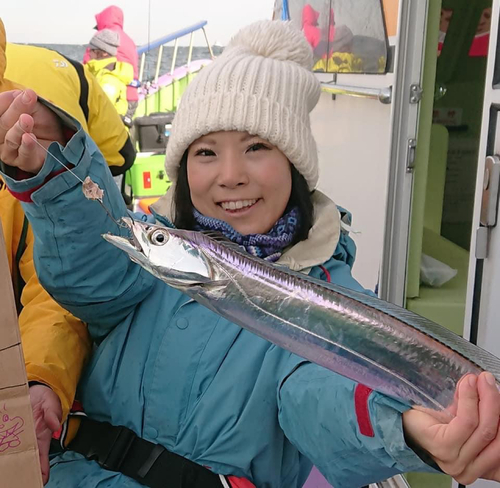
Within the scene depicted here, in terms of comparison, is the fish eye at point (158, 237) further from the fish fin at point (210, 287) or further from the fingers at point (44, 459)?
the fingers at point (44, 459)

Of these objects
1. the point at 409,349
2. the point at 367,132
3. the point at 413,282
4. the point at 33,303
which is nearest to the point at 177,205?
the point at 33,303

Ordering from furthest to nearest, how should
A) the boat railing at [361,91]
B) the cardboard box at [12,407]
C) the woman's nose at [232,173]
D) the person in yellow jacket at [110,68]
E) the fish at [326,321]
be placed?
the person in yellow jacket at [110,68] → the boat railing at [361,91] → the woman's nose at [232,173] → the fish at [326,321] → the cardboard box at [12,407]

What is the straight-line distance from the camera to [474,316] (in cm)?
198

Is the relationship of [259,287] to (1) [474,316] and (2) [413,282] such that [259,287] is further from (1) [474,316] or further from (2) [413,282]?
(2) [413,282]

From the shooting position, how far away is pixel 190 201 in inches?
65.8

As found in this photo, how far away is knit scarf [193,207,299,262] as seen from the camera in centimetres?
153

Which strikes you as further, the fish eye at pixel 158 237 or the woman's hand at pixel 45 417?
the woman's hand at pixel 45 417

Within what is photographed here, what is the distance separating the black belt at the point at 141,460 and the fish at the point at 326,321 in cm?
55

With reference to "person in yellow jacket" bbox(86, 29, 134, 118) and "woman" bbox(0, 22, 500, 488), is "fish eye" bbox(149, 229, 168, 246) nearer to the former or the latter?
"woman" bbox(0, 22, 500, 488)

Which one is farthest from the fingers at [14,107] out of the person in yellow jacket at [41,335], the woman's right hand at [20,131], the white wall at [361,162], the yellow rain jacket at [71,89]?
the white wall at [361,162]

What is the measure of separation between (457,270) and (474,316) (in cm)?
149

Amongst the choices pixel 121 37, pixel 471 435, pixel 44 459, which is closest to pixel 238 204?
pixel 44 459

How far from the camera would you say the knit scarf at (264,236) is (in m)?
1.53

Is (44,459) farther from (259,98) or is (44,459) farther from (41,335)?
(259,98)
